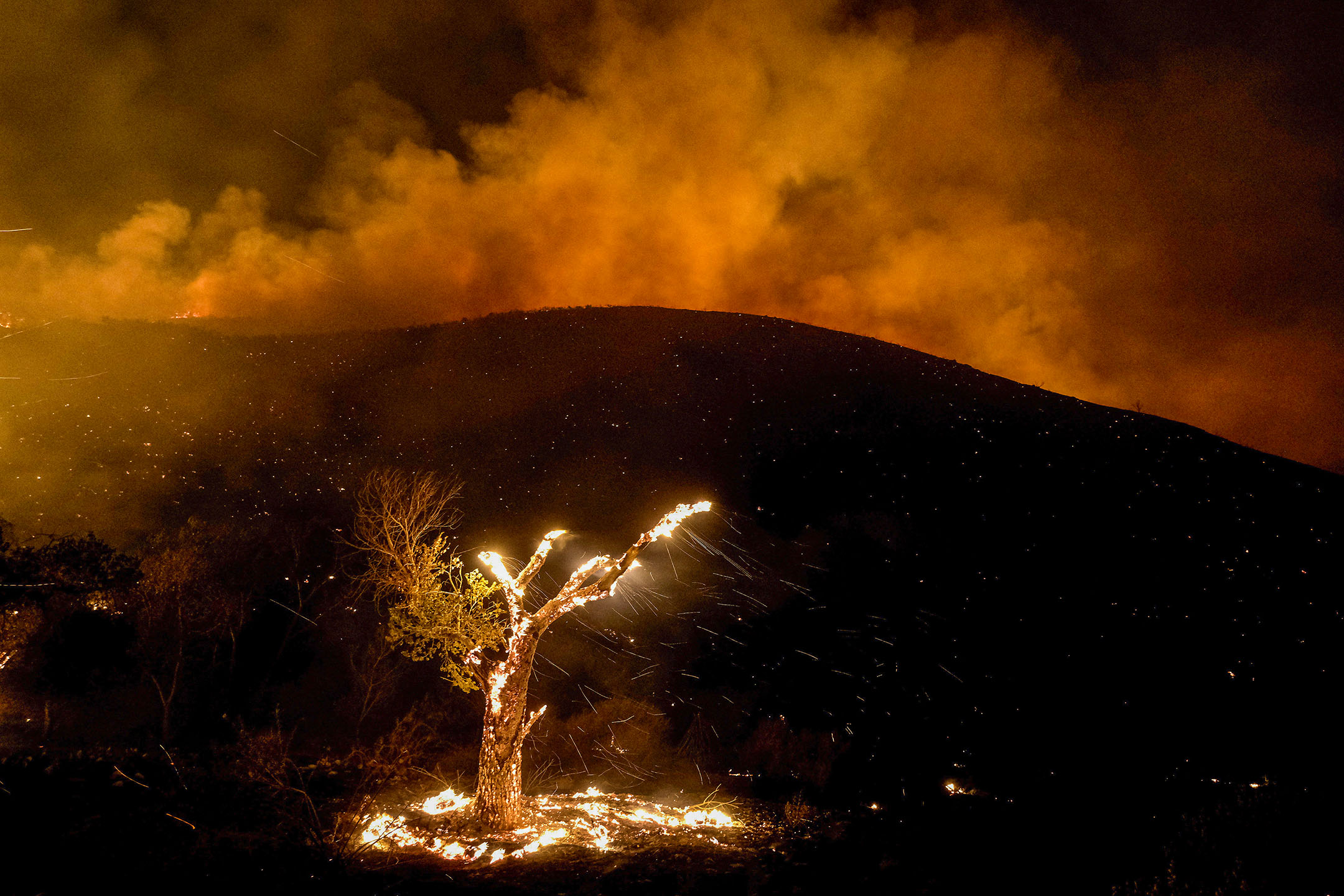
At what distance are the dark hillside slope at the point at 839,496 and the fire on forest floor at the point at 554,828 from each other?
746 centimetres

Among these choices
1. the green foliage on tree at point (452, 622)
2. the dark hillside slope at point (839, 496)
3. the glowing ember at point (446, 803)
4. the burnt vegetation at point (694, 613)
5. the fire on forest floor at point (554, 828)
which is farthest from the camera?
the dark hillside slope at point (839, 496)

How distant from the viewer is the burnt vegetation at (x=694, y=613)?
10414mm

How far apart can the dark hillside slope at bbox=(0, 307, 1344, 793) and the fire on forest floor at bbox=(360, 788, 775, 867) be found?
24.5 feet

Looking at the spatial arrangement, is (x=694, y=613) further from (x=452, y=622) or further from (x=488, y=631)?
(x=452, y=622)

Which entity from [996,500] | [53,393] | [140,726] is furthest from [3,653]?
[996,500]

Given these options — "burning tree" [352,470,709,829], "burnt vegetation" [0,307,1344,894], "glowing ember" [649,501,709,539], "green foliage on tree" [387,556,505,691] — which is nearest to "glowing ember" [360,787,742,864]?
"burning tree" [352,470,709,829]

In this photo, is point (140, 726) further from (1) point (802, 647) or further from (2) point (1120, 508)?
(2) point (1120, 508)

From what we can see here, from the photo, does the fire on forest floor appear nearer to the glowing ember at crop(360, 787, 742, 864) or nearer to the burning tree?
the glowing ember at crop(360, 787, 742, 864)

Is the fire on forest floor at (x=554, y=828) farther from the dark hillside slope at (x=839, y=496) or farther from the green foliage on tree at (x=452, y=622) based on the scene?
the dark hillside slope at (x=839, y=496)

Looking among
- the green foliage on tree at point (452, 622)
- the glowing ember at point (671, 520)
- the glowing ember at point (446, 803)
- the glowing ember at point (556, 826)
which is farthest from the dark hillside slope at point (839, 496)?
the green foliage on tree at point (452, 622)

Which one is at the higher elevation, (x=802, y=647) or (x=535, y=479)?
(x=535, y=479)

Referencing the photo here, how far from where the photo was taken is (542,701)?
77.8 feet

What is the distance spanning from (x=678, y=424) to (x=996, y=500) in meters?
17.0

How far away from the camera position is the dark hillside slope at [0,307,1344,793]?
2077 cm
